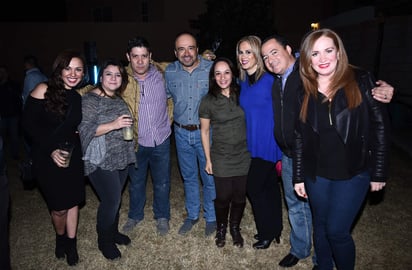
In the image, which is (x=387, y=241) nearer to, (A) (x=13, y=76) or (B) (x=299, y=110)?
(B) (x=299, y=110)

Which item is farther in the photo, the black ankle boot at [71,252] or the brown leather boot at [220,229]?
the brown leather boot at [220,229]

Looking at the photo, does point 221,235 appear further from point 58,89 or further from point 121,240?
point 58,89

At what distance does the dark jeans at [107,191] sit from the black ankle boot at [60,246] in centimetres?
42

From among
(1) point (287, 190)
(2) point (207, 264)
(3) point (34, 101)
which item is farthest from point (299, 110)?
(3) point (34, 101)

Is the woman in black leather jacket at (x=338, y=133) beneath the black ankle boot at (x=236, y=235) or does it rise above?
above

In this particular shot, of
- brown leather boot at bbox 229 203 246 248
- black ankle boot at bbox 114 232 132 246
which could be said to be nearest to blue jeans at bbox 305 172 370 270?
brown leather boot at bbox 229 203 246 248

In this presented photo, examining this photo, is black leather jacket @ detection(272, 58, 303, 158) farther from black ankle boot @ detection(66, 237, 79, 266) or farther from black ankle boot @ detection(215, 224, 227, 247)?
black ankle boot @ detection(66, 237, 79, 266)

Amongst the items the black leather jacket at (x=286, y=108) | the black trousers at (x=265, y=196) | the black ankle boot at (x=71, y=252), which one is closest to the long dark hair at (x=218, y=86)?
the black leather jacket at (x=286, y=108)

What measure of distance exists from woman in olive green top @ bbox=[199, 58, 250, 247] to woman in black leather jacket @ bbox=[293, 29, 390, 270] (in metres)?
0.94

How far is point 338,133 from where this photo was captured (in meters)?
2.41

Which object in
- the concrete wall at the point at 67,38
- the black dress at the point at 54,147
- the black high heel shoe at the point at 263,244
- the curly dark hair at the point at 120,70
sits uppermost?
the concrete wall at the point at 67,38

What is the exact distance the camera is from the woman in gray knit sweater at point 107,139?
10.3 feet

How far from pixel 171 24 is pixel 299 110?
18.3 m

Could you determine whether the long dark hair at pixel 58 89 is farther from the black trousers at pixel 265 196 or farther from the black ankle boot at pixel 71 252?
the black trousers at pixel 265 196
